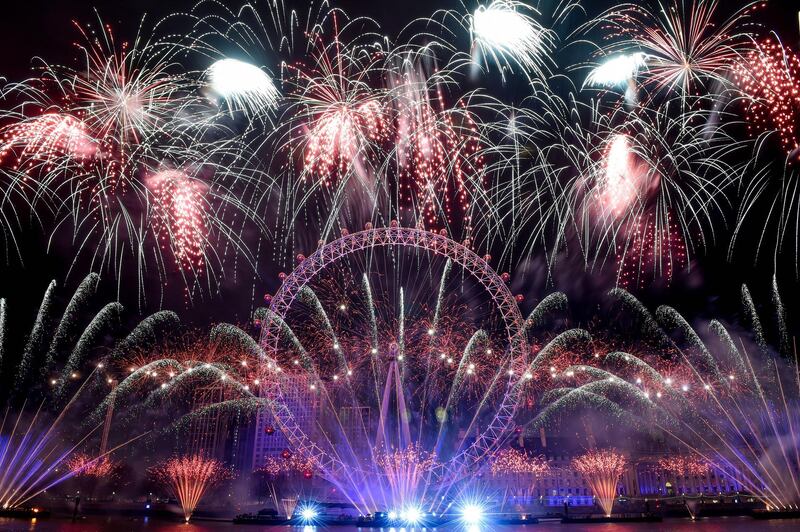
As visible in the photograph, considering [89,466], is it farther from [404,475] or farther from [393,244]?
[393,244]

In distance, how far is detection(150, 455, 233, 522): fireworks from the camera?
43938 mm

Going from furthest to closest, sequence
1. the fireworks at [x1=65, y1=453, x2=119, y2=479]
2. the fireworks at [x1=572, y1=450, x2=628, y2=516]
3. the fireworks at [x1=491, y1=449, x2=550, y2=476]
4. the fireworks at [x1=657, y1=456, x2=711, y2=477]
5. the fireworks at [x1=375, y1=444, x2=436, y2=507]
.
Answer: the fireworks at [x1=657, y1=456, x2=711, y2=477] → the fireworks at [x1=65, y1=453, x2=119, y2=479] → the fireworks at [x1=491, y1=449, x2=550, y2=476] → the fireworks at [x1=572, y1=450, x2=628, y2=516] → the fireworks at [x1=375, y1=444, x2=436, y2=507]

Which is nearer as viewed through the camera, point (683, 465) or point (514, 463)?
point (514, 463)

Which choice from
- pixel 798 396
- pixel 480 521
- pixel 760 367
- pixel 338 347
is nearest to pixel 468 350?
pixel 338 347

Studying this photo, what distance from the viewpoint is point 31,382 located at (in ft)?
150

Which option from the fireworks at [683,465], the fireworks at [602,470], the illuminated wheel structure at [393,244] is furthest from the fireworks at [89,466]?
the fireworks at [683,465]

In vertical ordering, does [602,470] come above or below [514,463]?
below

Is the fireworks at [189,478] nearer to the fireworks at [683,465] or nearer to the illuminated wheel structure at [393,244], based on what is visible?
the illuminated wheel structure at [393,244]

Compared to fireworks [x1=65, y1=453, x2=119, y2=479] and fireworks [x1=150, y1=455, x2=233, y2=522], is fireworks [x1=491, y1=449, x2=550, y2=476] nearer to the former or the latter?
fireworks [x1=150, y1=455, x2=233, y2=522]

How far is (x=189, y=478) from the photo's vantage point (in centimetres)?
4912

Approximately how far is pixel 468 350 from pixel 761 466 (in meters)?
30.8

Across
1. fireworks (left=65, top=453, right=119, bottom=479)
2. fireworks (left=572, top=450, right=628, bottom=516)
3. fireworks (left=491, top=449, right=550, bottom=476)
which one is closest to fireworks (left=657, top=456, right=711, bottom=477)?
fireworks (left=572, top=450, right=628, bottom=516)

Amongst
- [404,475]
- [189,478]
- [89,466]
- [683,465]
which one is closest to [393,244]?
[404,475]

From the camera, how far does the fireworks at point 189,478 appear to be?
4394 cm
